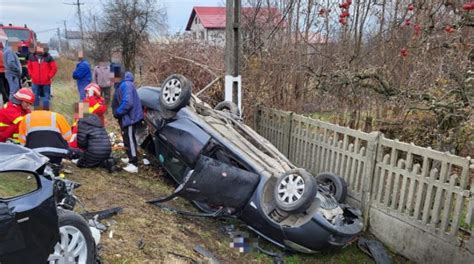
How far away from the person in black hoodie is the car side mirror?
3.01 meters

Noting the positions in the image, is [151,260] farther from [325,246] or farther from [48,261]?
[325,246]

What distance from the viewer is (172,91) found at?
5.80m

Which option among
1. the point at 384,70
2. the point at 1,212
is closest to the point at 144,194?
the point at 1,212

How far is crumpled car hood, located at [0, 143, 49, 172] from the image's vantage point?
2.81 metres

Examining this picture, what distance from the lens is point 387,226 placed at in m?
5.18

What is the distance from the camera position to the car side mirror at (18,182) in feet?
9.15

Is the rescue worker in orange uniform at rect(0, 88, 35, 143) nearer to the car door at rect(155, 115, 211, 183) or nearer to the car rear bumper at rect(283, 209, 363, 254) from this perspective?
the car door at rect(155, 115, 211, 183)

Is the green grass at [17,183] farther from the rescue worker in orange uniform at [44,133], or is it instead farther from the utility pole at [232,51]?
the utility pole at [232,51]

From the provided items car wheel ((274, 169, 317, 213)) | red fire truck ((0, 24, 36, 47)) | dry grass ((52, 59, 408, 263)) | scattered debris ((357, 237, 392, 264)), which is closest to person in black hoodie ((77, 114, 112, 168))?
dry grass ((52, 59, 408, 263))

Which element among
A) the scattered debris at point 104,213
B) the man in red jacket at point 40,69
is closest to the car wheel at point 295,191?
the scattered debris at point 104,213

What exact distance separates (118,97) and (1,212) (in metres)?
3.92

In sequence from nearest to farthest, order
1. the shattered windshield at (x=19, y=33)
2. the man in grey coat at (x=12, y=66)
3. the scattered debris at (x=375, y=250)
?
1. the scattered debris at (x=375, y=250)
2. the man in grey coat at (x=12, y=66)
3. the shattered windshield at (x=19, y=33)

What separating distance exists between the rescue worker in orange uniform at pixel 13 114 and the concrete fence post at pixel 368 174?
447cm

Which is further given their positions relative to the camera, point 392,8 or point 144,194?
point 392,8
